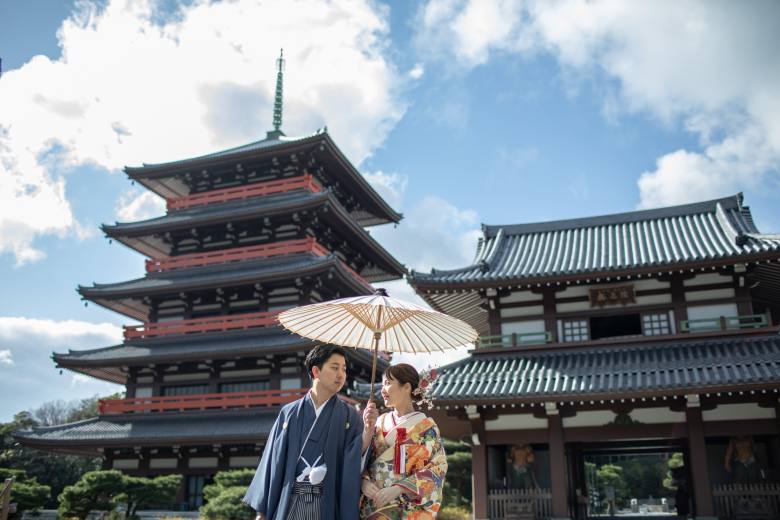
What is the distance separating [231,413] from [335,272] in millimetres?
6066

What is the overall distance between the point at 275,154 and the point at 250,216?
289cm

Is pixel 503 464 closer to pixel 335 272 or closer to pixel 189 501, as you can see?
pixel 335 272

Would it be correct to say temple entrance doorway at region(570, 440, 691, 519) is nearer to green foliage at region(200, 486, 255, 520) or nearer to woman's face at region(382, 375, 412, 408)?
green foliage at region(200, 486, 255, 520)

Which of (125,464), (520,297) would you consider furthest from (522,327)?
(125,464)

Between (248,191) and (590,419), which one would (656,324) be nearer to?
(590,419)

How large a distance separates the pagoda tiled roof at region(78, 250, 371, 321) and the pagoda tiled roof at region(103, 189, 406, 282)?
1804 millimetres

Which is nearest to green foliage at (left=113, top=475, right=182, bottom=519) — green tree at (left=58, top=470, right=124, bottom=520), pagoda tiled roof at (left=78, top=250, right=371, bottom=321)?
green tree at (left=58, top=470, right=124, bottom=520)

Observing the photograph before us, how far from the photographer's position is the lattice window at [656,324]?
15.2 m

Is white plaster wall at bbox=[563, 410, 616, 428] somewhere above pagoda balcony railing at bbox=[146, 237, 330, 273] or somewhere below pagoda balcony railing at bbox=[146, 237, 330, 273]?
below

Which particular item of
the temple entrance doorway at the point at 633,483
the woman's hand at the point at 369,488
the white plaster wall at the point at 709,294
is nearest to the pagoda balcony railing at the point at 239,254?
the white plaster wall at the point at 709,294

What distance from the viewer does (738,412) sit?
1362 cm

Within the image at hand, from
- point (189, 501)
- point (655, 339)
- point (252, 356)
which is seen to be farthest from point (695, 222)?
point (189, 501)

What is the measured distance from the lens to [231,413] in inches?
914

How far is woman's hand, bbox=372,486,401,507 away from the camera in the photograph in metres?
4.78
